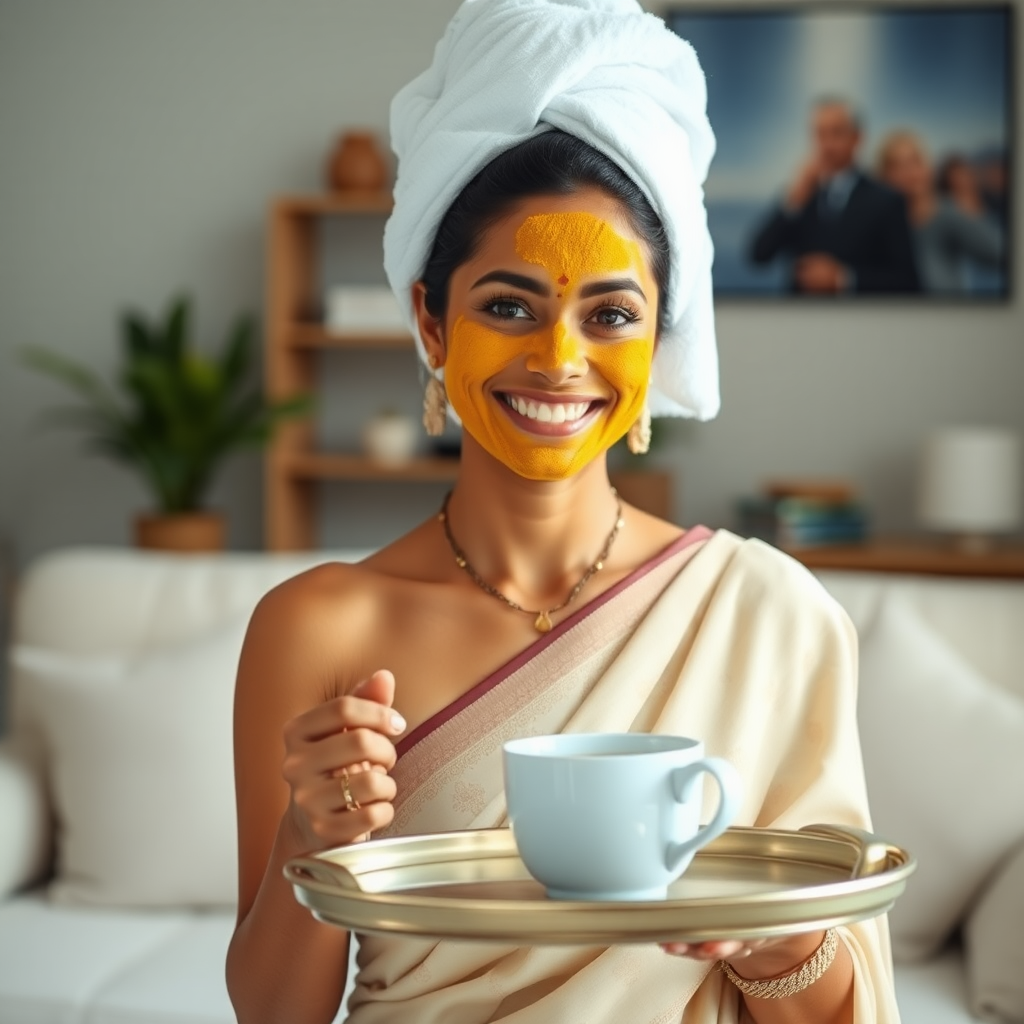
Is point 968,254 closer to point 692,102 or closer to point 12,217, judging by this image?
point 12,217

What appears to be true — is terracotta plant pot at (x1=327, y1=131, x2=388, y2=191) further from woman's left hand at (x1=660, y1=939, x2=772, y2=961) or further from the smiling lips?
woman's left hand at (x1=660, y1=939, x2=772, y2=961)

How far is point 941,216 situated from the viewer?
15.2 ft

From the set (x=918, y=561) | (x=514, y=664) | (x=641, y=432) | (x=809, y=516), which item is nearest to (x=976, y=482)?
(x=918, y=561)

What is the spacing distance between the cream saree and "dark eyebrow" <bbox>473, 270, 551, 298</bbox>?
0.94 ft

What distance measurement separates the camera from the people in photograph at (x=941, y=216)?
4605 mm

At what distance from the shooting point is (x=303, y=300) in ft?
16.3

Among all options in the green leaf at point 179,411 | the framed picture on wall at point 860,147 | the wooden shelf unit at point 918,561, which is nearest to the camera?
the wooden shelf unit at point 918,561

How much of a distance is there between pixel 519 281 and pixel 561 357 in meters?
0.07

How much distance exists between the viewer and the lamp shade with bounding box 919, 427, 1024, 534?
13.8 ft

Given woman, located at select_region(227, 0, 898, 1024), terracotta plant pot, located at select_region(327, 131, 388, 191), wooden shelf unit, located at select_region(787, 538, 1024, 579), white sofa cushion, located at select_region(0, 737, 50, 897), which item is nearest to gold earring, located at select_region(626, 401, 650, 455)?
woman, located at select_region(227, 0, 898, 1024)

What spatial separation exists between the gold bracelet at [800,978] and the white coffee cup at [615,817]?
0.29 metres

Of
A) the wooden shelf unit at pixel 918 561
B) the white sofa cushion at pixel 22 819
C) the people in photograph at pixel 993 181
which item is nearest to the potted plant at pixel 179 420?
the wooden shelf unit at pixel 918 561

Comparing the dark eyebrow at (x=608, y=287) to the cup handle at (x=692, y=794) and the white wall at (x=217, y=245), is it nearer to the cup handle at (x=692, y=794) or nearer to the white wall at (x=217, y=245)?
the cup handle at (x=692, y=794)

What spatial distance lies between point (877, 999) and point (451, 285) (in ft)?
2.16
